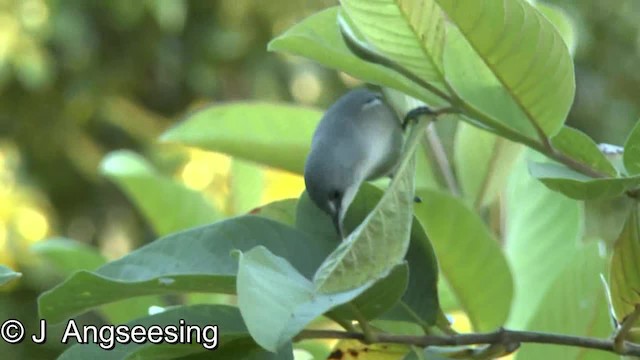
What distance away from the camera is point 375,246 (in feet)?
1.08

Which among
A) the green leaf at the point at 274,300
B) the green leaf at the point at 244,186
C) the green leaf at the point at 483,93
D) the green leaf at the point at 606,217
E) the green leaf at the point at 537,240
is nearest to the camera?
the green leaf at the point at 274,300

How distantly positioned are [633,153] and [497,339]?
9cm

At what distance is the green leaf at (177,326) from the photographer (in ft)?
1.17

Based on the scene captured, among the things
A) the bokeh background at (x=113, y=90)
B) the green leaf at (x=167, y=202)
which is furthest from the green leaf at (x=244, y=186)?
the bokeh background at (x=113, y=90)

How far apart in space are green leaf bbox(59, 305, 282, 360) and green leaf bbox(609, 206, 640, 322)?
0.15m

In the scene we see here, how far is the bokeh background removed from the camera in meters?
2.48

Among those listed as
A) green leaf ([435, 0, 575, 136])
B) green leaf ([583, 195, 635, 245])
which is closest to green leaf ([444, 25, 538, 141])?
green leaf ([435, 0, 575, 136])

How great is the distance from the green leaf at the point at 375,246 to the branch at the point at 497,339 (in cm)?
5

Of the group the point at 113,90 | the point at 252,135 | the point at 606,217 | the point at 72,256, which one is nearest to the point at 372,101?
the point at 252,135

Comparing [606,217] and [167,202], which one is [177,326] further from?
[606,217]

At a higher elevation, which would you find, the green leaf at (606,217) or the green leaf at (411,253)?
the green leaf at (606,217)

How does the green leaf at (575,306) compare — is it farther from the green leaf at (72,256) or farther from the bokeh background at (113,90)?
the bokeh background at (113,90)

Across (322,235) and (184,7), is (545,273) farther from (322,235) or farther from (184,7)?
(184,7)

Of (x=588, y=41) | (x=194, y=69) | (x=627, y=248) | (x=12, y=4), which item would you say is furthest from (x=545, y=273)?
(x=588, y=41)
